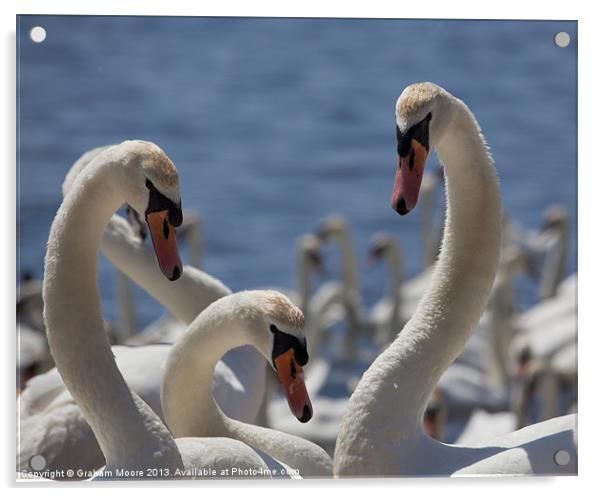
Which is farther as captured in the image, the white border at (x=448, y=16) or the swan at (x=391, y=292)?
the swan at (x=391, y=292)

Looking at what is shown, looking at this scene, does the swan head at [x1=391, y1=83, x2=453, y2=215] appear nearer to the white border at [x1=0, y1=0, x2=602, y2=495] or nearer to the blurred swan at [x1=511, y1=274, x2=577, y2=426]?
the white border at [x1=0, y1=0, x2=602, y2=495]

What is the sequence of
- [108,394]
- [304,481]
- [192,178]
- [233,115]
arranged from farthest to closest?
[192,178] → [233,115] → [304,481] → [108,394]

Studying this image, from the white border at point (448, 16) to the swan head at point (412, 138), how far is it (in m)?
0.58

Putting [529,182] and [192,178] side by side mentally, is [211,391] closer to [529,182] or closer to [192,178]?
[529,182]

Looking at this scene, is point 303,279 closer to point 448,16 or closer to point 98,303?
point 448,16

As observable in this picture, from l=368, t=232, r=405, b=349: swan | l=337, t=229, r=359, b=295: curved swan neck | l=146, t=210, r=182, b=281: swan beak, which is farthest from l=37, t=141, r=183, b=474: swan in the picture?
l=337, t=229, r=359, b=295: curved swan neck

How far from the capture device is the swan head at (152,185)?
3518 millimetres

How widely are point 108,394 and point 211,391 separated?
440mm

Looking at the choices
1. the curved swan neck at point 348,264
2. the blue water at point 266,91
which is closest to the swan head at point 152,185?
the blue water at point 266,91

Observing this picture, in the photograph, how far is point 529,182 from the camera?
6.82 m

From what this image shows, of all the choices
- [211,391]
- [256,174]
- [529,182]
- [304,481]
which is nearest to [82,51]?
[211,391]

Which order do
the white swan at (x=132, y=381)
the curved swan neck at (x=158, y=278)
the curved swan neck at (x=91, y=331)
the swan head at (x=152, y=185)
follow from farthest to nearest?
the curved swan neck at (x=158, y=278)
the white swan at (x=132, y=381)
the curved swan neck at (x=91, y=331)
the swan head at (x=152, y=185)

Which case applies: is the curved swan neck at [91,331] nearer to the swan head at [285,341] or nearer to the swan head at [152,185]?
the swan head at [152,185]

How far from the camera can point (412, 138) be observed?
3670 mm
